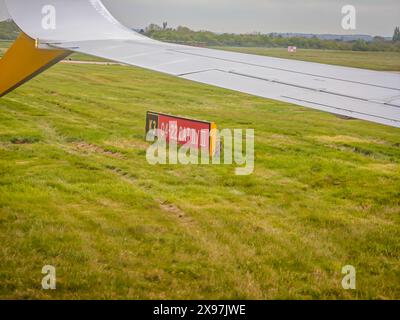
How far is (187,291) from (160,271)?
0.57 metres

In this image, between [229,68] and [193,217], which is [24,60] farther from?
[193,217]

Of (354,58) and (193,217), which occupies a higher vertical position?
(354,58)

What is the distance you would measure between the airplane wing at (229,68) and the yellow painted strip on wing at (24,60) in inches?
16.7

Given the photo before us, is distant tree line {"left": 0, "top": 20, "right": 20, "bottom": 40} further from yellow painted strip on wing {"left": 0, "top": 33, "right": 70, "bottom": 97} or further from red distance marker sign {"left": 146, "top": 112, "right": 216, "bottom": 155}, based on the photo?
red distance marker sign {"left": 146, "top": 112, "right": 216, "bottom": 155}

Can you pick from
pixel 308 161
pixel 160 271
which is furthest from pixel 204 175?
pixel 160 271

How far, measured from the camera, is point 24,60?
5.96 m

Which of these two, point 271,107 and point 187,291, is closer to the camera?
point 187,291

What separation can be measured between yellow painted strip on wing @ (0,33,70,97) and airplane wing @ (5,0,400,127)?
0.42 meters

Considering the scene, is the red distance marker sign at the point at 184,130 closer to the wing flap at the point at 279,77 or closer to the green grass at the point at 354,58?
the wing flap at the point at 279,77

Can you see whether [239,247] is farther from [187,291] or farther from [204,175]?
[204,175]

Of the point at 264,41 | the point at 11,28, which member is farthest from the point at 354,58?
the point at 11,28

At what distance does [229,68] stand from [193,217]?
3.80m

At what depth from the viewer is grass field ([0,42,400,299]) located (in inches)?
209

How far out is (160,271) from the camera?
5520 mm
